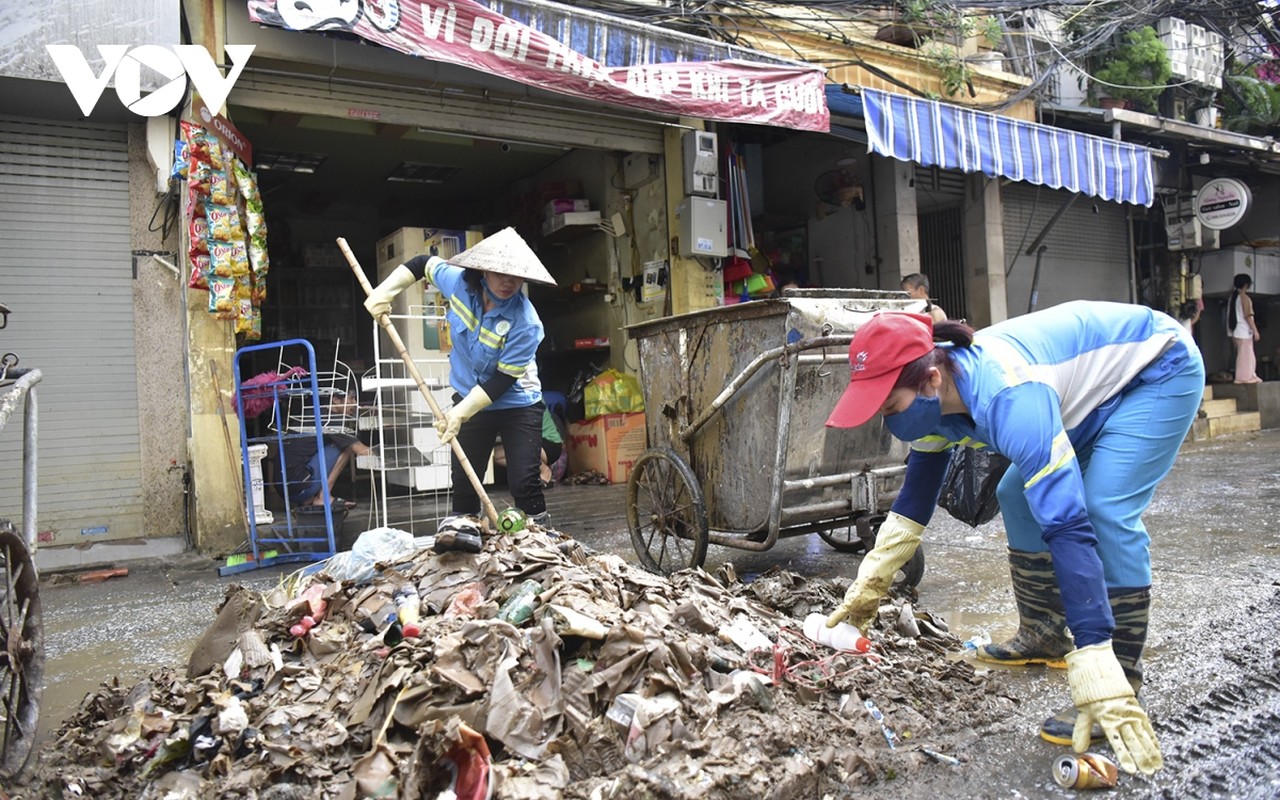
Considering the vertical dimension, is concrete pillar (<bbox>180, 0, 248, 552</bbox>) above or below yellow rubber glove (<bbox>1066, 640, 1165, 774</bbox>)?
above

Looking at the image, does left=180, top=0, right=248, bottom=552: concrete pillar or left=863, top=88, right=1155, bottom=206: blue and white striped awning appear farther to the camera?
left=863, top=88, right=1155, bottom=206: blue and white striped awning

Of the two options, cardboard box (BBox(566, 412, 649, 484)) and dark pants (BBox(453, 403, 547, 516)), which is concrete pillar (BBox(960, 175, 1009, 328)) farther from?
dark pants (BBox(453, 403, 547, 516))

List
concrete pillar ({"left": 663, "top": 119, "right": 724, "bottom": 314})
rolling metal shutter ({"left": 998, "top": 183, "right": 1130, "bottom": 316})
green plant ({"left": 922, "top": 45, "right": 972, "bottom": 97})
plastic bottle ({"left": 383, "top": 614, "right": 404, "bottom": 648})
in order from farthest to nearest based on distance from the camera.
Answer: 1. rolling metal shutter ({"left": 998, "top": 183, "right": 1130, "bottom": 316})
2. green plant ({"left": 922, "top": 45, "right": 972, "bottom": 97})
3. concrete pillar ({"left": 663, "top": 119, "right": 724, "bottom": 314})
4. plastic bottle ({"left": 383, "top": 614, "right": 404, "bottom": 648})

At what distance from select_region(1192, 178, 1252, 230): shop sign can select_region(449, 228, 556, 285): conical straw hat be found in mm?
12605

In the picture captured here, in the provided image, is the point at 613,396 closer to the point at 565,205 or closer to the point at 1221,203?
the point at 565,205

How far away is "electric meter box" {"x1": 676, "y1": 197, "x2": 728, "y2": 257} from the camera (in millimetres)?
9172

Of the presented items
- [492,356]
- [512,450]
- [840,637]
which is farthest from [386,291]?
[840,637]

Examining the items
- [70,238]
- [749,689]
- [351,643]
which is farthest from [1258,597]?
[70,238]

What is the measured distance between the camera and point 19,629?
2.91m

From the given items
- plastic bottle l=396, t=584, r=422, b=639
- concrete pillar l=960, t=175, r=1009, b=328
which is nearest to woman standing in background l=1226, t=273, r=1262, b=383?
concrete pillar l=960, t=175, r=1009, b=328

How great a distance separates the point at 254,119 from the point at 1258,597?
8.48 meters

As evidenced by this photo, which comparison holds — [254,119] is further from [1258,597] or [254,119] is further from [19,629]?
A: [1258,597]

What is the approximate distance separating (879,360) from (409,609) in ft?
6.39

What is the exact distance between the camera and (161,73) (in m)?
5.96
